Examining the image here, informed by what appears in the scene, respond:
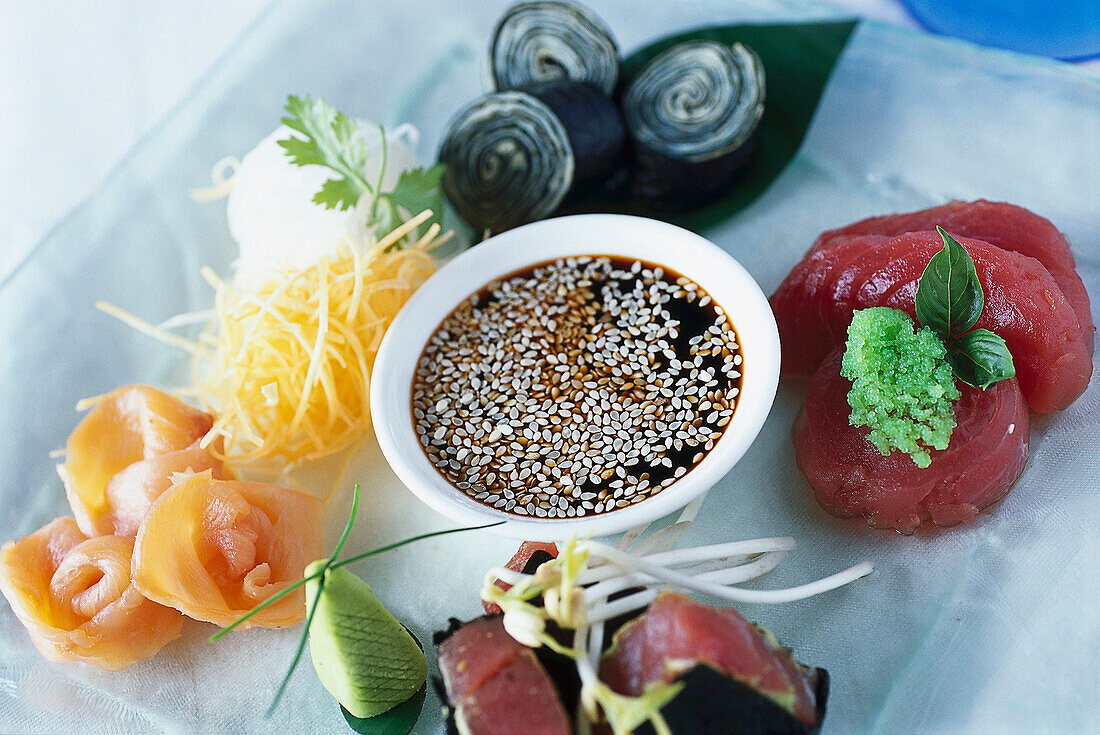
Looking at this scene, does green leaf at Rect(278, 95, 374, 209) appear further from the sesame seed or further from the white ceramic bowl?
the sesame seed

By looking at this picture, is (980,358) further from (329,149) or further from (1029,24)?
(329,149)

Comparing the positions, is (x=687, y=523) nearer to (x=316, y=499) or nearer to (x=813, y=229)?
(x=316, y=499)

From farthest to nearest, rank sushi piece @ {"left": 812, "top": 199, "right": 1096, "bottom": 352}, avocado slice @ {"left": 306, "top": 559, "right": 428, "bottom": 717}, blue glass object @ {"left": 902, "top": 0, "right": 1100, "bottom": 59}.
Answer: blue glass object @ {"left": 902, "top": 0, "right": 1100, "bottom": 59}, sushi piece @ {"left": 812, "top": 199, "right": 1096, "bottom": 352}, avocado slice @ {"left": 306, "top": 559, "right": 428, "bottom": 717}

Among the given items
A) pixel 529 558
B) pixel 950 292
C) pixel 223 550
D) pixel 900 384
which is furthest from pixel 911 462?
pixel 223 550

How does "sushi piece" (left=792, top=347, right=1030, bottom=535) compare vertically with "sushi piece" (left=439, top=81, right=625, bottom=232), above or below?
below

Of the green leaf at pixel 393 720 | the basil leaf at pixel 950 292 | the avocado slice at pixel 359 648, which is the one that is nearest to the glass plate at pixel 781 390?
the green leaf at pixel 393 720

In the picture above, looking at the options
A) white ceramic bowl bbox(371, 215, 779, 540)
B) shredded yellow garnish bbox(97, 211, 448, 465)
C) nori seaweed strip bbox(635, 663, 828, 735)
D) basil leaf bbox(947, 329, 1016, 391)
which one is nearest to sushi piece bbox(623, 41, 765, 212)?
white ceramic bowl bbox(371, 215, 779, 540)

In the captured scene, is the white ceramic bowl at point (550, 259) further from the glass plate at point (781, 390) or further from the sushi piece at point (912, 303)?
the glass plate at point (781, 390)
